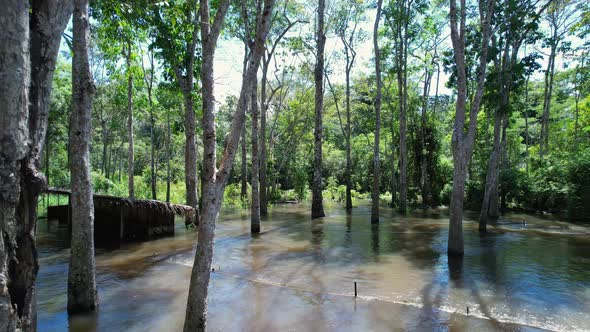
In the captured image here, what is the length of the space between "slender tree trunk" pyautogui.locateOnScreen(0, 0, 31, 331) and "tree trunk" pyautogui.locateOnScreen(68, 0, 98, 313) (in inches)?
141

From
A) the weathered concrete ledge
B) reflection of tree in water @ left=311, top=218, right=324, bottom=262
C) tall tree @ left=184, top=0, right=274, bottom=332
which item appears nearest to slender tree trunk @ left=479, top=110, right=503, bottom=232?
reflection of tree in water @ left=311, top=218, right=324, bottom=262

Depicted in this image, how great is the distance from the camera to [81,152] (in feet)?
19.2

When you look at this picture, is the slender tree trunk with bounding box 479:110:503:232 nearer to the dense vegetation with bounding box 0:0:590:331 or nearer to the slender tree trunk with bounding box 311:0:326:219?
the dense vegetation with bounding box 0:0:590:331

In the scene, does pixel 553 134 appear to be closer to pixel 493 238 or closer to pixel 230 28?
pixel 493 238

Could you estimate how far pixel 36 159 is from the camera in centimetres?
286

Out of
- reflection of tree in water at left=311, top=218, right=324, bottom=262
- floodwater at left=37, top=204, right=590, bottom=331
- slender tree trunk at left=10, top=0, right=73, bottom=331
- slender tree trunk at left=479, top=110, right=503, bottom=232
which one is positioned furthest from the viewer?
slender tree trunk at left=479, top=110, right=503, bottom=232

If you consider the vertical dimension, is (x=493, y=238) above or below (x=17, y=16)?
below

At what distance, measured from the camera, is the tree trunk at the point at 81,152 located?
5.79 m

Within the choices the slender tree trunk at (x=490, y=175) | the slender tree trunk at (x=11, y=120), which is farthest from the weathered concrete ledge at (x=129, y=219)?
the slender tree trunk at (x=490, y=175)

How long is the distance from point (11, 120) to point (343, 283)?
25.0 feet

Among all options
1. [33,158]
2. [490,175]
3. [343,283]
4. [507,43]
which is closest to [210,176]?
[33,158]

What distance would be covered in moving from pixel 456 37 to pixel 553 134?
30083mm

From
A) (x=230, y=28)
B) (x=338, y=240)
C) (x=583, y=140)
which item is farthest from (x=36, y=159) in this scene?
(x=583, y=140)

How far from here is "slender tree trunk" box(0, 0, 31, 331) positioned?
238cm
